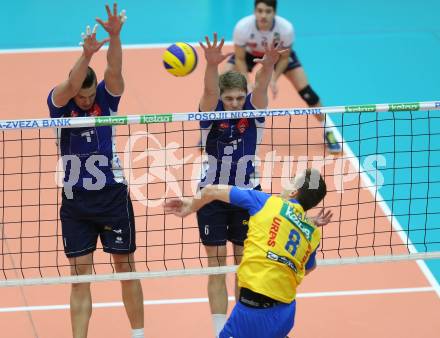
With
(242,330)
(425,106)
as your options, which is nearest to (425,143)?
(425,106)

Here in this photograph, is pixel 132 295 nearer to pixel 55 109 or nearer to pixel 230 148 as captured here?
pixel 230 148

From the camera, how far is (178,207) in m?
6.12

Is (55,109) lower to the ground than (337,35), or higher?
lower

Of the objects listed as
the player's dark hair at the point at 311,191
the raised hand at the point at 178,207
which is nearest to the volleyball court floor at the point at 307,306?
the raised hand at the point at 178,207

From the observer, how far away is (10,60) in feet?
46.9

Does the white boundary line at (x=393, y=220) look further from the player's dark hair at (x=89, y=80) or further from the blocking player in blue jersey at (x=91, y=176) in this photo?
the player's dark hair at (x=89, y=80)

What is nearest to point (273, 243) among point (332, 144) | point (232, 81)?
point (232, 81)

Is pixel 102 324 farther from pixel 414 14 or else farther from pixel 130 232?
pixel 414 14

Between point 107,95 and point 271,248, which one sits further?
point 107,95

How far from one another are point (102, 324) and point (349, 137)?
5138 millimetres

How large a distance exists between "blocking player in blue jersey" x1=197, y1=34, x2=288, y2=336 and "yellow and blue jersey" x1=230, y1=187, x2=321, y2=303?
1.21 meters

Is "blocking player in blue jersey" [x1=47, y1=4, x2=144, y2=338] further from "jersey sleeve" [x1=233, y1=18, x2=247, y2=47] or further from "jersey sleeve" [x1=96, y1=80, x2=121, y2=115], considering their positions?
"jersey sleeve" [x1=233, y1=18, x2=247, y2=47]

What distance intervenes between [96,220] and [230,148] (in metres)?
1.20

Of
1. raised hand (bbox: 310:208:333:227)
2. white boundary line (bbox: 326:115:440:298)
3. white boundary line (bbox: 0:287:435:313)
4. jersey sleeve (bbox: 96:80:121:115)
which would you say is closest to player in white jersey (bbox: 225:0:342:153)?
white boundary line (bbox: 326:115:440:298)
